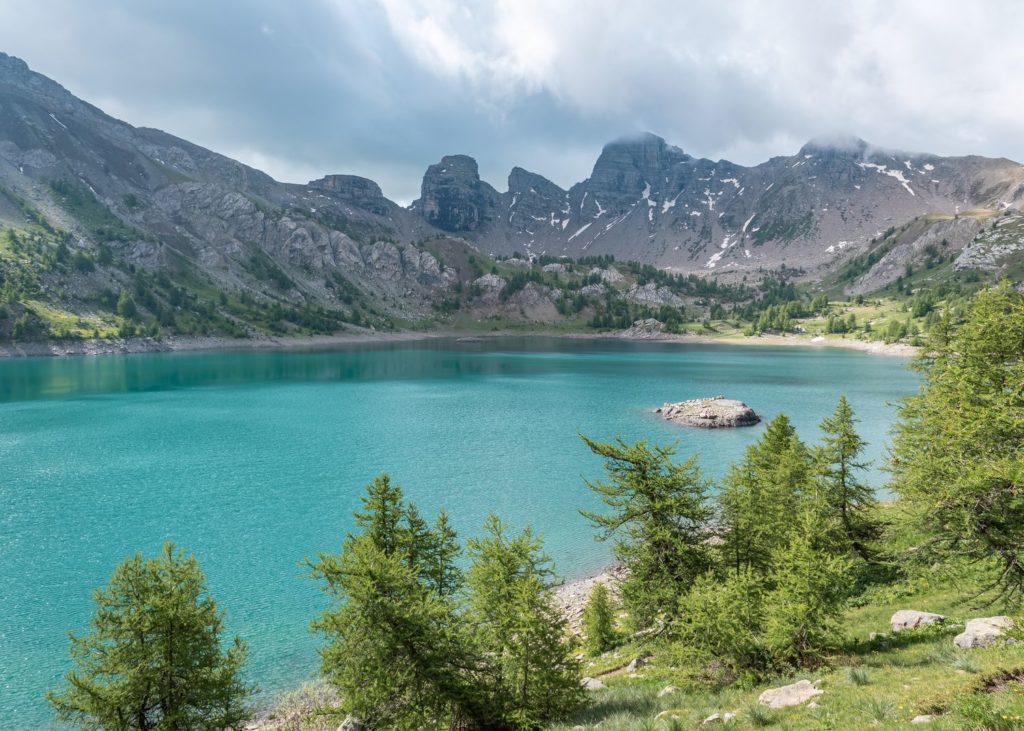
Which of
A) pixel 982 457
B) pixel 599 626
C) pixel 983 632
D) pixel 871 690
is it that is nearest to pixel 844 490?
pixel 982 457

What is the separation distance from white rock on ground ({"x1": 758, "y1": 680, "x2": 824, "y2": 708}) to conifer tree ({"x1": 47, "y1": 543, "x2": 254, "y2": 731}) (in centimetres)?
1736

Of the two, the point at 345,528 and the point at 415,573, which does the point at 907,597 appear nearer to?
the point at 415,573

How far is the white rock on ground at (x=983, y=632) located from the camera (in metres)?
16.9

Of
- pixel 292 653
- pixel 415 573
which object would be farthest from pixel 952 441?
pixel 292 653

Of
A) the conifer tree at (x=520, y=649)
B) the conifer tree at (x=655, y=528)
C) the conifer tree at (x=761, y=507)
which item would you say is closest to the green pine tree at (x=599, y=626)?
the conifer tree at (x=655, y=528)

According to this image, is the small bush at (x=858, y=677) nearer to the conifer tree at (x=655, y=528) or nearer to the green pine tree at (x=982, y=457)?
the conifer tree at (x=655, y=528)

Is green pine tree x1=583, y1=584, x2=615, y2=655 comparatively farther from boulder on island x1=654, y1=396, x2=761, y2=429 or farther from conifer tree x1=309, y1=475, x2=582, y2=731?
boulder on island x1=654, y1=396, x2=761, y2=429

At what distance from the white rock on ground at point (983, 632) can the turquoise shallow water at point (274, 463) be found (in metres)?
26.6

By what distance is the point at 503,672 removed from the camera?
17938mm

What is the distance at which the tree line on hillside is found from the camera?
56.2ft

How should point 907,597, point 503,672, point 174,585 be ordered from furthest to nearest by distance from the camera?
point 907,597
point 174,585
point 503,672

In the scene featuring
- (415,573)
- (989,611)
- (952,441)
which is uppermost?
(952,441)

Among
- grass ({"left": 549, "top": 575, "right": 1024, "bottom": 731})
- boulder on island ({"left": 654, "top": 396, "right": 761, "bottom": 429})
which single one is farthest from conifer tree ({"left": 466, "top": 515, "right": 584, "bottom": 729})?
boulder on island ({"left": 654, "top": 396, "right": 761, "bottom": 429})

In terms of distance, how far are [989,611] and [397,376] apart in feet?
477
